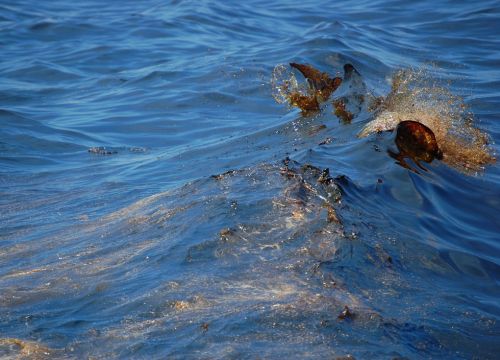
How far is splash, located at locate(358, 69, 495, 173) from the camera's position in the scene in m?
6.68

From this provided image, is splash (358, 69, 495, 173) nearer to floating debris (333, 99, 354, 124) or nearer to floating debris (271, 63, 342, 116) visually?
floating debris (333, 99, 354, 124)

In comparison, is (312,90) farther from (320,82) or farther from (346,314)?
(346,314)

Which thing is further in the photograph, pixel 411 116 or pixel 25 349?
pixel 411 116

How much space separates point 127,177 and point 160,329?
4.07m

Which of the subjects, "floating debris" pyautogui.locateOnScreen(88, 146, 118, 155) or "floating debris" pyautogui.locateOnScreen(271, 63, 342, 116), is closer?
"floating debris" pyautogui.locateOnScreen(271, 63, 342, 116)

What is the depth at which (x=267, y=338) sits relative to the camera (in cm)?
366

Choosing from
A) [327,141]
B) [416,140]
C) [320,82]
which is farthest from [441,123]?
[320,82]

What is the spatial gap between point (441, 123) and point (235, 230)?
8.86ft

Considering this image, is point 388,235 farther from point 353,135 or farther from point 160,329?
point 353,135

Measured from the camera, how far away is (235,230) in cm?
488

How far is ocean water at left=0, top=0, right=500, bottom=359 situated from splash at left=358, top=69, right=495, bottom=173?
12cm

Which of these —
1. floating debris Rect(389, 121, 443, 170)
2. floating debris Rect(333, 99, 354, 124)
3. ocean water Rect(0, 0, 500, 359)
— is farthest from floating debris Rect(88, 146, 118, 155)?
floating debris Rect(389, 121, 443, 170)

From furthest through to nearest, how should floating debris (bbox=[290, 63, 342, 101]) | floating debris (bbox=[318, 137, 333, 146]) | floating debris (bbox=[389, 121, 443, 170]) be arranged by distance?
floating debris (bbox=[290, 63, 342, 101]) < floating debris (bbox=[318, 137, 333, 146]) < floating debris (bbox=[389, 121, 443, 170])

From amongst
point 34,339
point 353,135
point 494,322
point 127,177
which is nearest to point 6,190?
point 127,177
